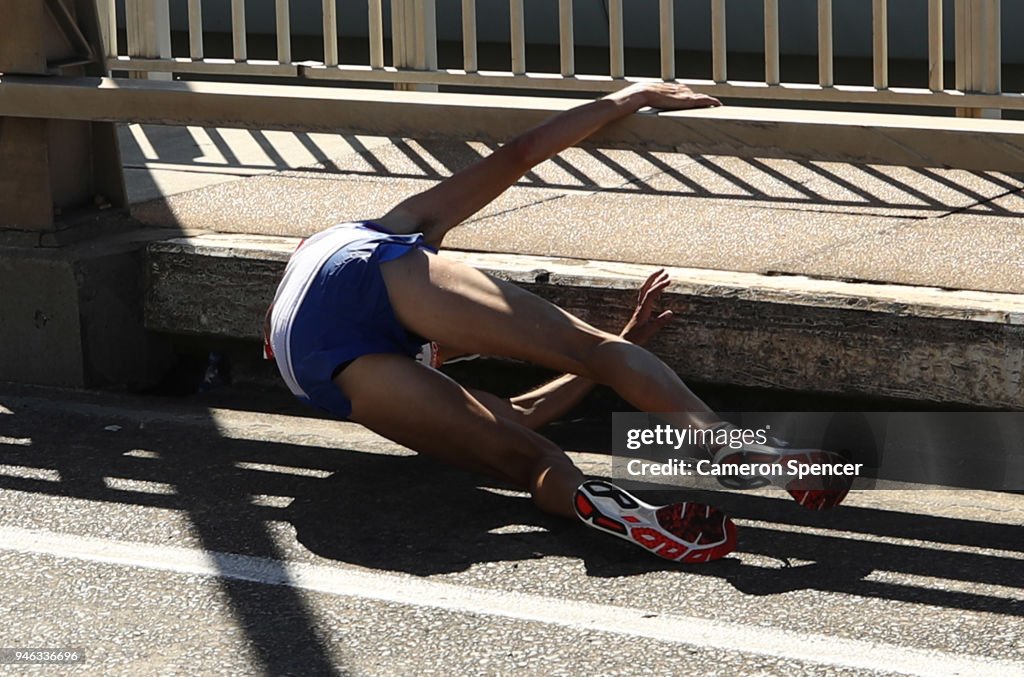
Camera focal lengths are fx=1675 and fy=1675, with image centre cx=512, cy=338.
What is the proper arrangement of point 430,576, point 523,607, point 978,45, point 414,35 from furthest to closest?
point 414,35
point 978,45
point 430,576
point 523,607

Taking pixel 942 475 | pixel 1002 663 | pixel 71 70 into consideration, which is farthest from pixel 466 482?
pixel 71 70

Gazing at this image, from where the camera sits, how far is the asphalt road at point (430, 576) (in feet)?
11.3

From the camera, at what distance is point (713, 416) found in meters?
4.10

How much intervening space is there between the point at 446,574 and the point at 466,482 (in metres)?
0.70

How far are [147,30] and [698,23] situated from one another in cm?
→ 293

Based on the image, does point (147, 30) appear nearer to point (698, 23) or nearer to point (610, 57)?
point (610, 57)

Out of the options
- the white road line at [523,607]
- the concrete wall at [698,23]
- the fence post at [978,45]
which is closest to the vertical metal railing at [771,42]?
the fence post at [978,45]

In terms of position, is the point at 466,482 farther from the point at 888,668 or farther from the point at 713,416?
the point at 888,668

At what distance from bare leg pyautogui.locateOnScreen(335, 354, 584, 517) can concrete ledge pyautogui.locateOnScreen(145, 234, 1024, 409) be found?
69 centimetres

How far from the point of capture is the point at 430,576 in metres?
3.90

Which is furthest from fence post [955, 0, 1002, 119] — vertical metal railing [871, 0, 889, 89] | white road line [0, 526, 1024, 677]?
white road line [0, 526, 1024, 677]

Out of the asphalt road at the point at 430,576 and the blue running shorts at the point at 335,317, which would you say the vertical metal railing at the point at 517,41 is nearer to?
the asphalt road at the point at 430,576

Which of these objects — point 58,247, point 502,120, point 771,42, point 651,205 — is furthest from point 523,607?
point 771,42

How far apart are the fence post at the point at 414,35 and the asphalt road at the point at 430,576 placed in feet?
10.6
